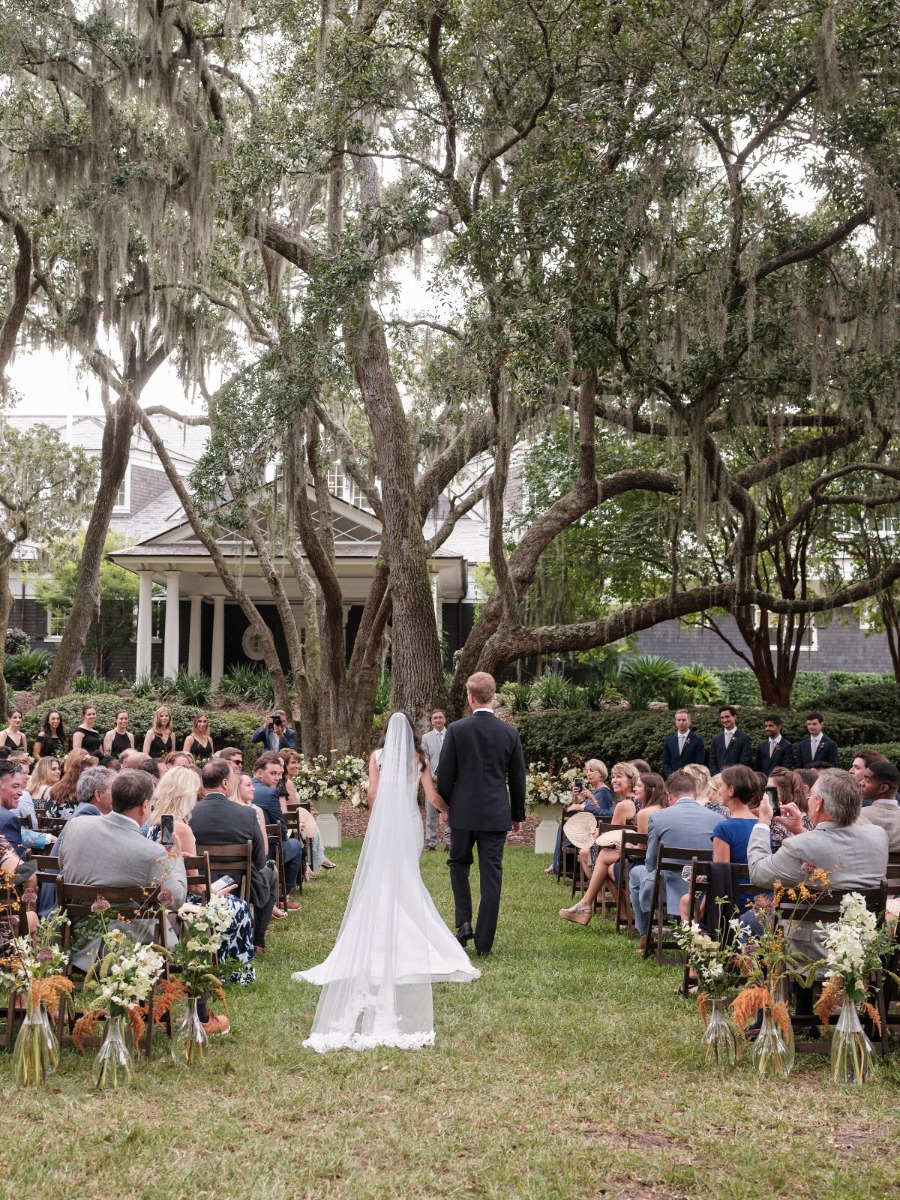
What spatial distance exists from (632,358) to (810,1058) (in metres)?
7.69

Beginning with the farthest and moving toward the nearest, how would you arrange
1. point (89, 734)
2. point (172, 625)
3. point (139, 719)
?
1. point (172, 625)
2. point (139, 719)
3. point (89, 734)

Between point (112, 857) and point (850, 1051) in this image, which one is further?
point (112, 857)

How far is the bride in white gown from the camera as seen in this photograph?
18.8ft

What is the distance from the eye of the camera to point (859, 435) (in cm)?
1320

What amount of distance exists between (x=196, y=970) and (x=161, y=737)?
24.8 ft

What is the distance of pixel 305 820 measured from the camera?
10.7m

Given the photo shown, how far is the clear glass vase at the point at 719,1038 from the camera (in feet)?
16.9

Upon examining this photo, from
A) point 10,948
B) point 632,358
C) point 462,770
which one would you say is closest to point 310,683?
point 632,358

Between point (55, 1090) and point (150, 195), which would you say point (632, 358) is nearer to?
point (150, 195)

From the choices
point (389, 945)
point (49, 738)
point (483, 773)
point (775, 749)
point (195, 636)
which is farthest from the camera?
point (195, 636)

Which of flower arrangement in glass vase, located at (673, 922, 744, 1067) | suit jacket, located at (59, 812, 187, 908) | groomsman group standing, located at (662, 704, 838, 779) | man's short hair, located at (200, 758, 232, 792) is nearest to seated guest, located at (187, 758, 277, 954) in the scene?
man's short hair, located at (200, 758, 232, 792)

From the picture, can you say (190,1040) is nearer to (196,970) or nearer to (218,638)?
(196,970)

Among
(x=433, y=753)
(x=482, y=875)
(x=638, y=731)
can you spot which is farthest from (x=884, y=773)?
(x=638, y=731)

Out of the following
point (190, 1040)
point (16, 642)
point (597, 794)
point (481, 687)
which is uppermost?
point (16, 642)
